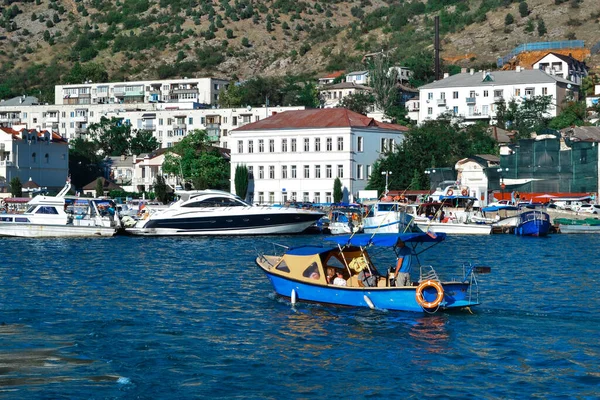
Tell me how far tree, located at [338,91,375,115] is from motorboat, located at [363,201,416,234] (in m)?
57.7

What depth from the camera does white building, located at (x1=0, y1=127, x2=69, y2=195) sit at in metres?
114

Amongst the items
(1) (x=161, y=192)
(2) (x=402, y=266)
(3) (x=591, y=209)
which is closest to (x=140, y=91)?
(1) (x=161, y=192)

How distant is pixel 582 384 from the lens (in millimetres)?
24438

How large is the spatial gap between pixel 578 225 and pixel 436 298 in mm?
47565

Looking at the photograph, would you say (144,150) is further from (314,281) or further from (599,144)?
(314,281)

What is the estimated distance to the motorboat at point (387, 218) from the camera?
61312 mm

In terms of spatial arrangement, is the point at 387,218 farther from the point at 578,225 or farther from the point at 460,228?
the point at 578,225

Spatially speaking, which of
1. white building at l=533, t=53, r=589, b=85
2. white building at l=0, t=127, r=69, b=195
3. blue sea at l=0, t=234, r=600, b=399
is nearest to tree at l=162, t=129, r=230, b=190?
white building at l=0, t=127, r=69, b=195

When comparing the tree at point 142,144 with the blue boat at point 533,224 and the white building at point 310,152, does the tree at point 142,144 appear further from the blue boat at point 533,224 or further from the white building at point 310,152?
the blue boat at point 533,224

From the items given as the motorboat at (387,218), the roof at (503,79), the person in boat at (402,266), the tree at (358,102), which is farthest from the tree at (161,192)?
the person in boat at (402,266)

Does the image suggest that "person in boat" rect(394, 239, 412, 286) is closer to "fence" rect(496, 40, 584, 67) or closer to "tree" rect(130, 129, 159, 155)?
"tree" rect(130, 129, 159, 155)

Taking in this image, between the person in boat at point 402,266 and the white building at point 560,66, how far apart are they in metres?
103

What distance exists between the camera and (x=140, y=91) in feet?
541

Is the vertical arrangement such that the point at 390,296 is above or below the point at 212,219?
below
